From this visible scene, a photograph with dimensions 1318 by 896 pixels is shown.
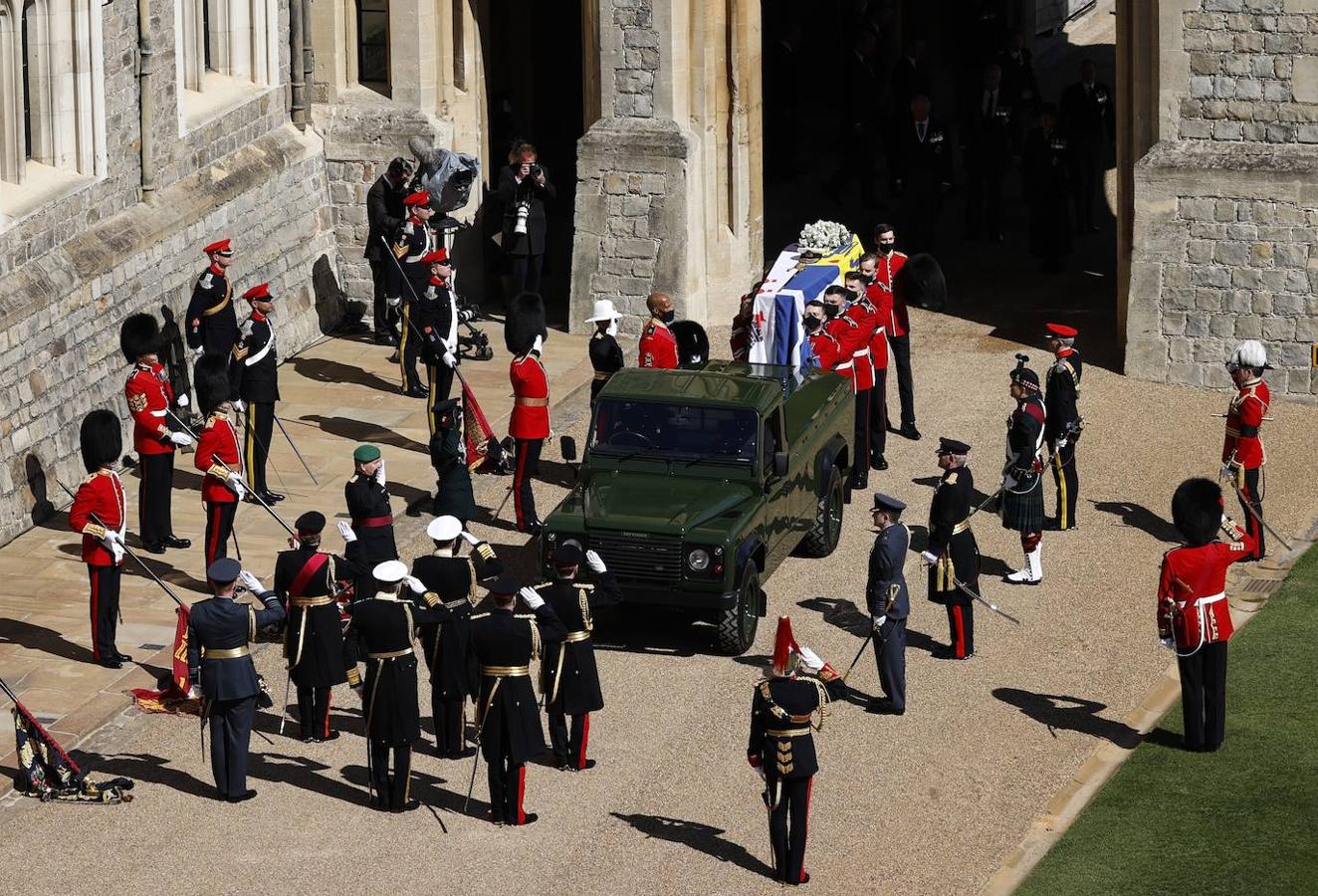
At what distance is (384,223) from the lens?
24391 mm

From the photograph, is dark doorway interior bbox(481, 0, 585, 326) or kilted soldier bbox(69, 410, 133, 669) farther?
dark doorway interior bbox(481, 0, 585, 326)

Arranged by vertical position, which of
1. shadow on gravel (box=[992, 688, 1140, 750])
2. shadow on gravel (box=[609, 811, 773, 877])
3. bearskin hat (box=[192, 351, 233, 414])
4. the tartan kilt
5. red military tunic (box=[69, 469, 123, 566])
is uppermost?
bearskin hat (box=[192, 351, 233, 414])

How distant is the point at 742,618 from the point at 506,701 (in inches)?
112

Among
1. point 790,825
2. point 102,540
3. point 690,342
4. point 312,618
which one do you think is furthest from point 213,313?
point 790,825

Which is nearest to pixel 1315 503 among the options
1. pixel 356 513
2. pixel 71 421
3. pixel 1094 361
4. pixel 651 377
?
pixel 1094 361

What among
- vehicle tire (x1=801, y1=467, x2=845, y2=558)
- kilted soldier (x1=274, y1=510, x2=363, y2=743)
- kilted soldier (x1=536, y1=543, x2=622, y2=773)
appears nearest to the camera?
kilted soldier (x1=536, y1=543, x2=622, y2=773)

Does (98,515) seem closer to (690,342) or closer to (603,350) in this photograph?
(603,350)

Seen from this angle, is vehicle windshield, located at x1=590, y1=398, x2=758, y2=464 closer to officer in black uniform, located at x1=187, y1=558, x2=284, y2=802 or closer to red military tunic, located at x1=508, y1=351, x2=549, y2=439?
red military tunic, located at x1=508, y1=351, x2=549, y2=439

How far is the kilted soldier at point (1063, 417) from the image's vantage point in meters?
19.7

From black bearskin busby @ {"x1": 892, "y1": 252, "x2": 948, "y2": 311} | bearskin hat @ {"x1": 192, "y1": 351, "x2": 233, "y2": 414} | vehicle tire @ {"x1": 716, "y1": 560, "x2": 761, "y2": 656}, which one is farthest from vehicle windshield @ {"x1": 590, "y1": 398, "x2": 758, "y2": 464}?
black bearskin busby @ {"x1": 892, "y1": 252, "x2": 948, "y2": 311}

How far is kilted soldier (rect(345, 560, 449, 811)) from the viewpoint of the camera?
15180 mm

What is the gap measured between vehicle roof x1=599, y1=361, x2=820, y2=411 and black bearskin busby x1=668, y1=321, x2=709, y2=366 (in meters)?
2.72

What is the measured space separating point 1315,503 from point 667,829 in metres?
7.98

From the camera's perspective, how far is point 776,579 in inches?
753
